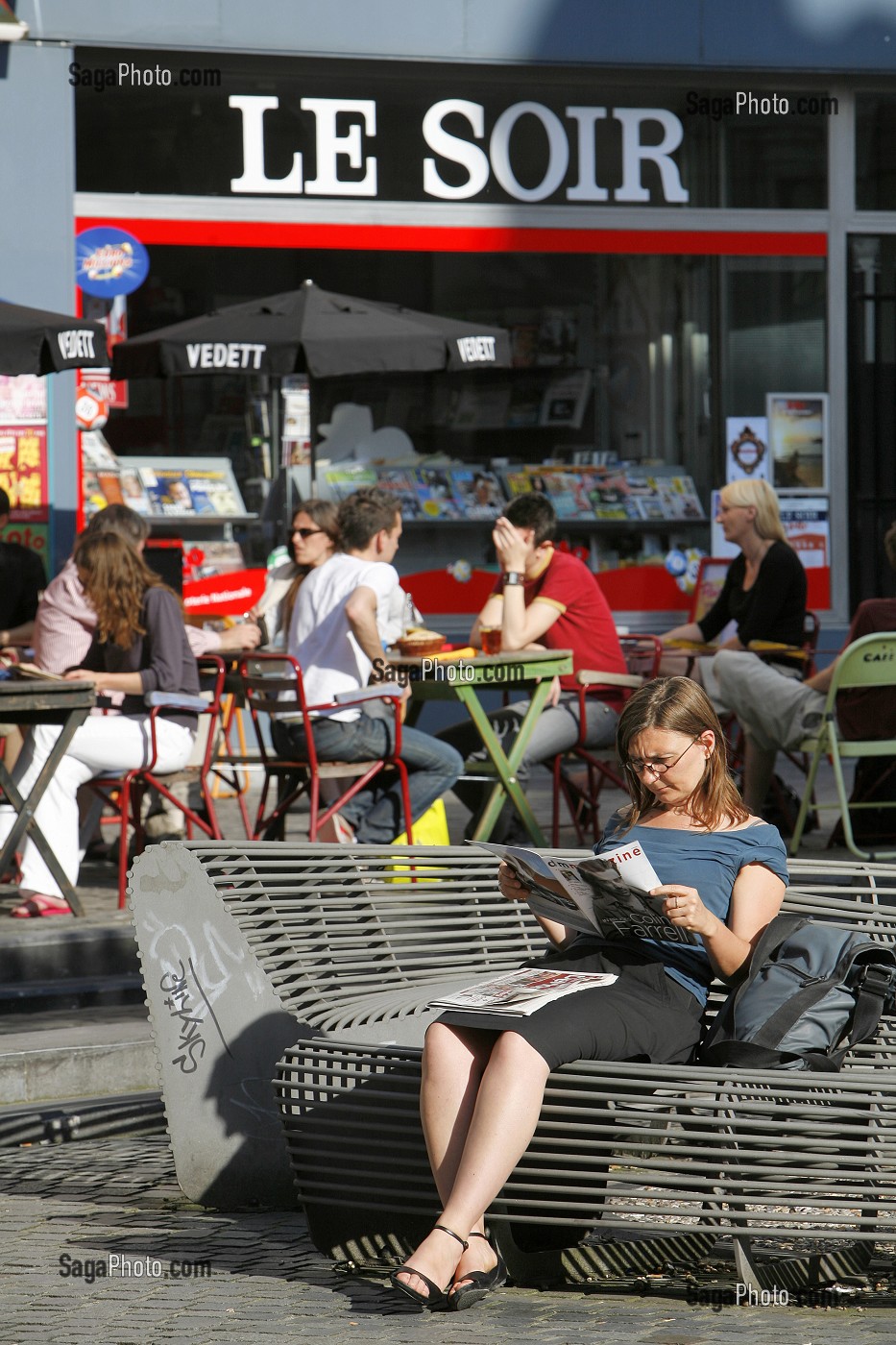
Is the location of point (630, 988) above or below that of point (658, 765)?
below

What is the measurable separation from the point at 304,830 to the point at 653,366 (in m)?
4.59

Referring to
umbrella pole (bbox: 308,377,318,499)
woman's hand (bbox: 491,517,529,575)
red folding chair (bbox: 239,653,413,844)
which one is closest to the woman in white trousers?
red folding chair (bbox: 239,653,413,844)

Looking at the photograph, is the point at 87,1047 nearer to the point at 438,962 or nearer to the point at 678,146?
the point at 438,962

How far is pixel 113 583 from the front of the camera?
7.69 m

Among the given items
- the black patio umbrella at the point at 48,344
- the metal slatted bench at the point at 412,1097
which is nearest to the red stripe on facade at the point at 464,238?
the black patio umbrella at the point at 48,344

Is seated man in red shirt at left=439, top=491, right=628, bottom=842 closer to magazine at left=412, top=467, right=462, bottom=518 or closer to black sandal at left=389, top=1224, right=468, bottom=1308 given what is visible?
magazine at left=412, top=467, right=462, bottom=518

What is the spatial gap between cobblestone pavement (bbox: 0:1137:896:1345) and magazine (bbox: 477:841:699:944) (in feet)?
2.39

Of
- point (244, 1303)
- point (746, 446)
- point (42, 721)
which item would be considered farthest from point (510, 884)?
point (746, 446)

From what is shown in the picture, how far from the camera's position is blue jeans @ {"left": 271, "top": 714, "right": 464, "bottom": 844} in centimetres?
769

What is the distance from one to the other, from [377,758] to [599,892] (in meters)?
4.01

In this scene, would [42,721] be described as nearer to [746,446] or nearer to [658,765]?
[658,765]

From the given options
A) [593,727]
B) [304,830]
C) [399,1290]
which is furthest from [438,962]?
[304,830]

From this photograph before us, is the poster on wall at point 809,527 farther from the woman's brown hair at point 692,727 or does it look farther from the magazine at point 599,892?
the magazine at point 599,892

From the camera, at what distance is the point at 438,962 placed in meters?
4.64
